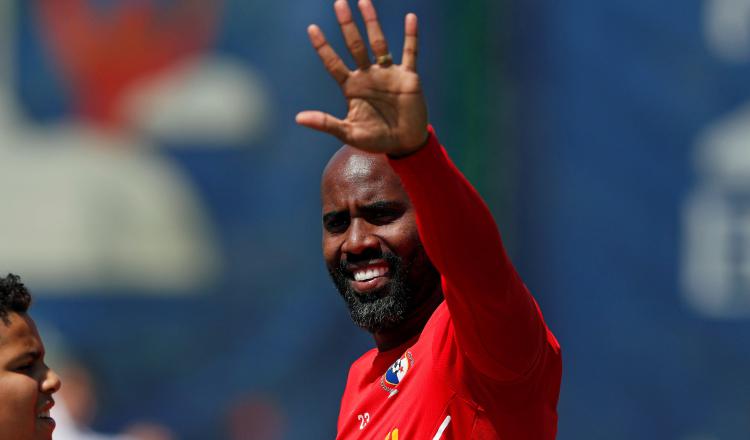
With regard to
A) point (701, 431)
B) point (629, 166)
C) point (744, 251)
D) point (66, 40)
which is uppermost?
point (66, 40)

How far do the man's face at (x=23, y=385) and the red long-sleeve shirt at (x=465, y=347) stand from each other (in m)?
0.82

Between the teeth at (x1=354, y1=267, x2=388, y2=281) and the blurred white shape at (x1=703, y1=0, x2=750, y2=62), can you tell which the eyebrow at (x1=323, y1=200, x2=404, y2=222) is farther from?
the blurred white shape at (x1=703, y1=0, x2=750, y2=62)

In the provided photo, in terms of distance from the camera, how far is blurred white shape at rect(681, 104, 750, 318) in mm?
6387

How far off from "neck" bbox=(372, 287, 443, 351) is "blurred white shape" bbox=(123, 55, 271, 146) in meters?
3.59

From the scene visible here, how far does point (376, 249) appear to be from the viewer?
3.43 meters

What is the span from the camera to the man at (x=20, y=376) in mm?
3066

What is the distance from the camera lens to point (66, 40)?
23.4ft

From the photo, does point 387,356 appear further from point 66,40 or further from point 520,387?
point 66,40

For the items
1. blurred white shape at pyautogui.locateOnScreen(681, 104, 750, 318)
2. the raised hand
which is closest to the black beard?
the raised hand

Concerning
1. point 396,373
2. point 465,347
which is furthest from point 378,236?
point 465,347

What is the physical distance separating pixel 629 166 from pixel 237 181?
211cm

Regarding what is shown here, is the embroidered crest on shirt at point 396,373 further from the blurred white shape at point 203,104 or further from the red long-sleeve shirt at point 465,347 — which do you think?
the blurred white shape at point 203,104

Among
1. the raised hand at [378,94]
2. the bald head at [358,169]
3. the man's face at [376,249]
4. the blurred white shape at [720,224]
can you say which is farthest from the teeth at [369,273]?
the blurred white shape at [720,224]

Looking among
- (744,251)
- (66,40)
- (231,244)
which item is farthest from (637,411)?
(66,40)
